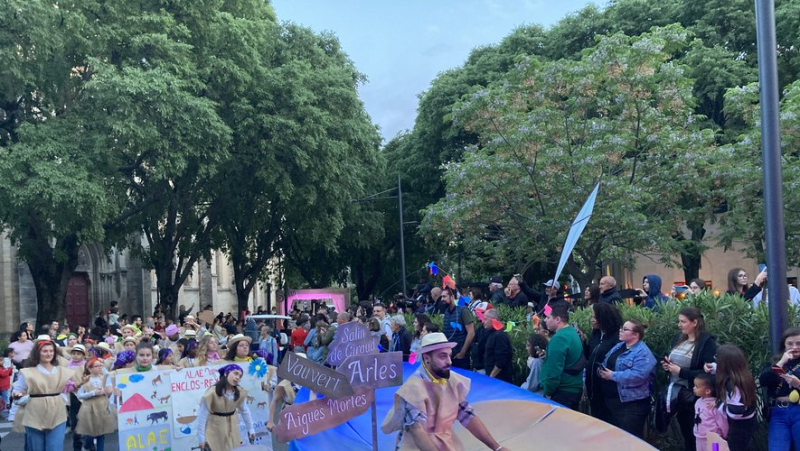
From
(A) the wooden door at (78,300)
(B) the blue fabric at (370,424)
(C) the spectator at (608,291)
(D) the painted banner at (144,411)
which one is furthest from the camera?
(A) the wooden door at (78,300)

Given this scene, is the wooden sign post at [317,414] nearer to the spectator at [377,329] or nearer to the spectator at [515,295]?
the spectator at [515,295]

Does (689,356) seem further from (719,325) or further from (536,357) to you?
(536,357)

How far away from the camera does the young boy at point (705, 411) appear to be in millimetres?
6980

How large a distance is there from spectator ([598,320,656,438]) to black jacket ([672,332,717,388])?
15.7 inches

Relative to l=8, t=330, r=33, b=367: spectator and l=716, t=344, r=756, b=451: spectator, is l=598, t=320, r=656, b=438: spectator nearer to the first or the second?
l=716, t=344, r=756, b=451: spectator

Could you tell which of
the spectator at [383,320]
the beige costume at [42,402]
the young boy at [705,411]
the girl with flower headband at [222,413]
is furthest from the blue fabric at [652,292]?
the beige costume at [42,402]

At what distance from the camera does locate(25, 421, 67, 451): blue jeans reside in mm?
9152

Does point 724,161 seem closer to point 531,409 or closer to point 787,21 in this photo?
point 787,21

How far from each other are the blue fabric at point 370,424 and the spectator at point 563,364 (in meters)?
0.35

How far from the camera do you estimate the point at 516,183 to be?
755 inches

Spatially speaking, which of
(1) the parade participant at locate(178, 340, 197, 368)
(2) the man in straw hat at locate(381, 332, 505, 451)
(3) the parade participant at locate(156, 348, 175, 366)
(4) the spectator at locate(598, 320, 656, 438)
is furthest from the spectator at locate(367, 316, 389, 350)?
(2) the man in straw hat at locate(381, 332, 505, 451)

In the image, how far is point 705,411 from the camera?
7086 mm

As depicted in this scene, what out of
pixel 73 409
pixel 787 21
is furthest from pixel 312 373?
pixel 787 21

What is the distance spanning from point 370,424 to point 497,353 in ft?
8.39
